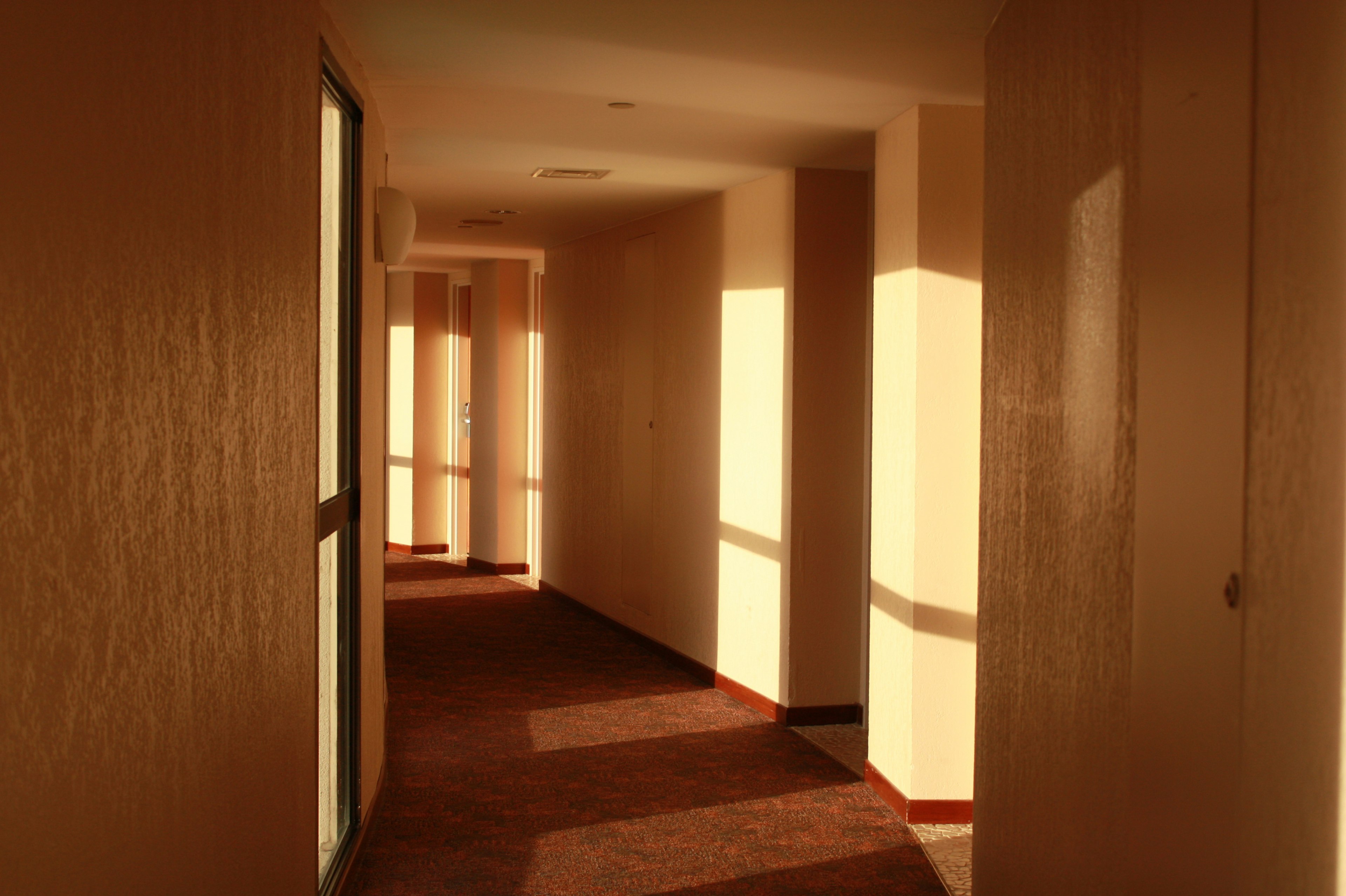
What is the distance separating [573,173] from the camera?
5.05 m

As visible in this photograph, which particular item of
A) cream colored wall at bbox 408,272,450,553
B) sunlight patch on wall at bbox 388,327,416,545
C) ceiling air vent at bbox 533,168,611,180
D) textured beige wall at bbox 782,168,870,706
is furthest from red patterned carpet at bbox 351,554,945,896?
sunlight patch on wall at bbox 388,327,416,545

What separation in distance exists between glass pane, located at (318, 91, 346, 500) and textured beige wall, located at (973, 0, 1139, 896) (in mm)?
1596

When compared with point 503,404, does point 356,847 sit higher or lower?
lower

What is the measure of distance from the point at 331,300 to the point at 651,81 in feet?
3.74

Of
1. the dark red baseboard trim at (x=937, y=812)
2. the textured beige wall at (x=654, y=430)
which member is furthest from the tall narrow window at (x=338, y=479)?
the textured beige wall at (x=654, y=430)

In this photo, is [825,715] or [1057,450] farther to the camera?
[825,715]

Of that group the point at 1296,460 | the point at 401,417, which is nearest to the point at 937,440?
the point at 1296,460

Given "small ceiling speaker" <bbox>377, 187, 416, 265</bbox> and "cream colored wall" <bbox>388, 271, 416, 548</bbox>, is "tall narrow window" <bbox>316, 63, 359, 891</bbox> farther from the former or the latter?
"cream colored wall" <bbox>388, 271, 416, 548</bbox>

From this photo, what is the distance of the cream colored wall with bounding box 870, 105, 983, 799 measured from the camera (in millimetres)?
3727

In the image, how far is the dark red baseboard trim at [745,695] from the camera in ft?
16.1

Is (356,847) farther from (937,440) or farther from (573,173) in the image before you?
(573,173)

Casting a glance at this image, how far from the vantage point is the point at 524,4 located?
276cm

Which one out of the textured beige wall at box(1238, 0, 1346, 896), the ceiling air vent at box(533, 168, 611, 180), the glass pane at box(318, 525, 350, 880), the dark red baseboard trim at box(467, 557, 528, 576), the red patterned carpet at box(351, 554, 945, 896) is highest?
the ceiling air vent at box(533, 168, 611, 180)

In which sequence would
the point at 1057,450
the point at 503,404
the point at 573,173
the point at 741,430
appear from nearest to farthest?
the point at 1057,450, the point at 573,173, the point at 741,430, the point at 503,404
